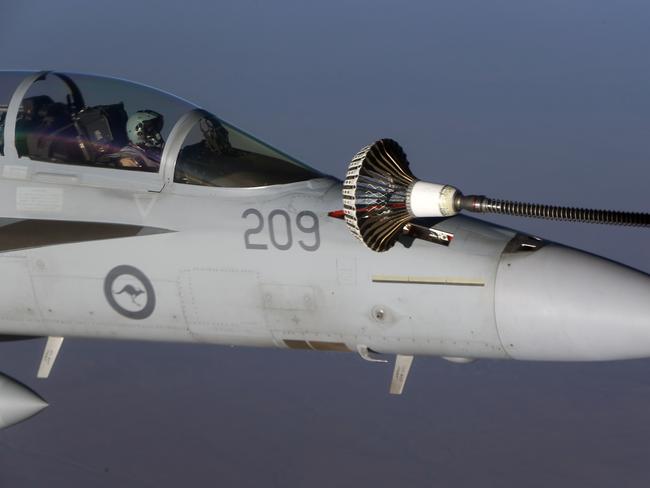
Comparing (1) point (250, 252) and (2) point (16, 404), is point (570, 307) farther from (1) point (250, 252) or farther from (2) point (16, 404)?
(2) point (16, 404)

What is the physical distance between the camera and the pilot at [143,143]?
1423cm

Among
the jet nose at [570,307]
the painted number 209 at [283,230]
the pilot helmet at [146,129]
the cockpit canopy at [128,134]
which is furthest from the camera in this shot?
the pilot helmet at [146,129]

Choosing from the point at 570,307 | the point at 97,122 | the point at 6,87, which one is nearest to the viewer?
the point at 570,307

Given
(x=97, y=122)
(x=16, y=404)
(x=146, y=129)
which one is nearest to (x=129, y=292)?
(x=146, y=129)

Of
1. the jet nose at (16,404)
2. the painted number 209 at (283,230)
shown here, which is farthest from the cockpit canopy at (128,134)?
the jet nose at (16,404)

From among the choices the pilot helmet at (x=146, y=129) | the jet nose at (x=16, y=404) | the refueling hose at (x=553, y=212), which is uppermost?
the refueling hose at (x=553, y=212)

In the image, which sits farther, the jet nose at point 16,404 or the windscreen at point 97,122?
the jet nose at point 16,404

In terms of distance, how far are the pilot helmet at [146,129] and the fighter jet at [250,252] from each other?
0.06ft

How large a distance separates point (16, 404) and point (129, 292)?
1844 millimetres

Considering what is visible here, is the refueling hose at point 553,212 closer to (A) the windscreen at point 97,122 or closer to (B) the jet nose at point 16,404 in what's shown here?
(A) the windscreen at point 97,122

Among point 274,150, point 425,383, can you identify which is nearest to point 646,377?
point 425,383

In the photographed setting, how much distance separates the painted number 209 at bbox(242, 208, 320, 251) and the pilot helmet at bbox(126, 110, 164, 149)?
1.26 meters

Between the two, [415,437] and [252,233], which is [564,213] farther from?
Result: [415,437]

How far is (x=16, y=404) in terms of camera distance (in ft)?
48.9
